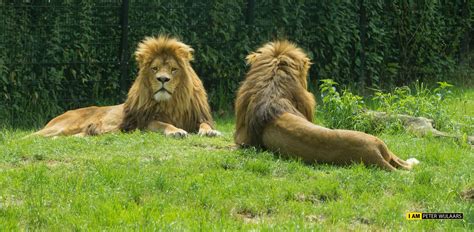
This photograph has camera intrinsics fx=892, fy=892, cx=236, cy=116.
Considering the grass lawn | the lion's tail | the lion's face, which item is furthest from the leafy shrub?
the lion's tail

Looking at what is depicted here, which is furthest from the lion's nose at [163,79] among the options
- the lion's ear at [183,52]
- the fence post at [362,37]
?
the fence post at [362,37]

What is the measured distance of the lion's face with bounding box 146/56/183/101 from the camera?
32.7 ft

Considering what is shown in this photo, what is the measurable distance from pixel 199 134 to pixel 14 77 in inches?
122

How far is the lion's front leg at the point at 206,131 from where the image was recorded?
32.0ft

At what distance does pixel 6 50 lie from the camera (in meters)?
11.4

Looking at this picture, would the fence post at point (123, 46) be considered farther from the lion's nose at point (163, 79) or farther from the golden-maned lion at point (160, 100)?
the lion's nose at point (163, 79)

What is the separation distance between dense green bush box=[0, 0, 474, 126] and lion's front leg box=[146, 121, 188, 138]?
2.39 m

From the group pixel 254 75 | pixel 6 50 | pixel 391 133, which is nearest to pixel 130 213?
pixel 254 75

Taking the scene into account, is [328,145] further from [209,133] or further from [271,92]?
[209,133]

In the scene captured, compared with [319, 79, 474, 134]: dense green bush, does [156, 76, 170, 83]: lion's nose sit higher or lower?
higher

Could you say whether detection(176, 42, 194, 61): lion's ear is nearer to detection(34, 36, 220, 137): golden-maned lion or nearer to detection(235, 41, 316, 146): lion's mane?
detection(34, 36, 220, 137): golden-maned lion

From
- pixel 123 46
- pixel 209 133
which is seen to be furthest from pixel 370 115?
pixel 123 46

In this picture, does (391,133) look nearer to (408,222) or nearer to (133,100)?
(133,100)

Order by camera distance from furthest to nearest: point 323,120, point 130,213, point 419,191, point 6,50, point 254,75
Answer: point 6,50 < point 323,120 < point 254,75 < point 419,191 < point 130,213
